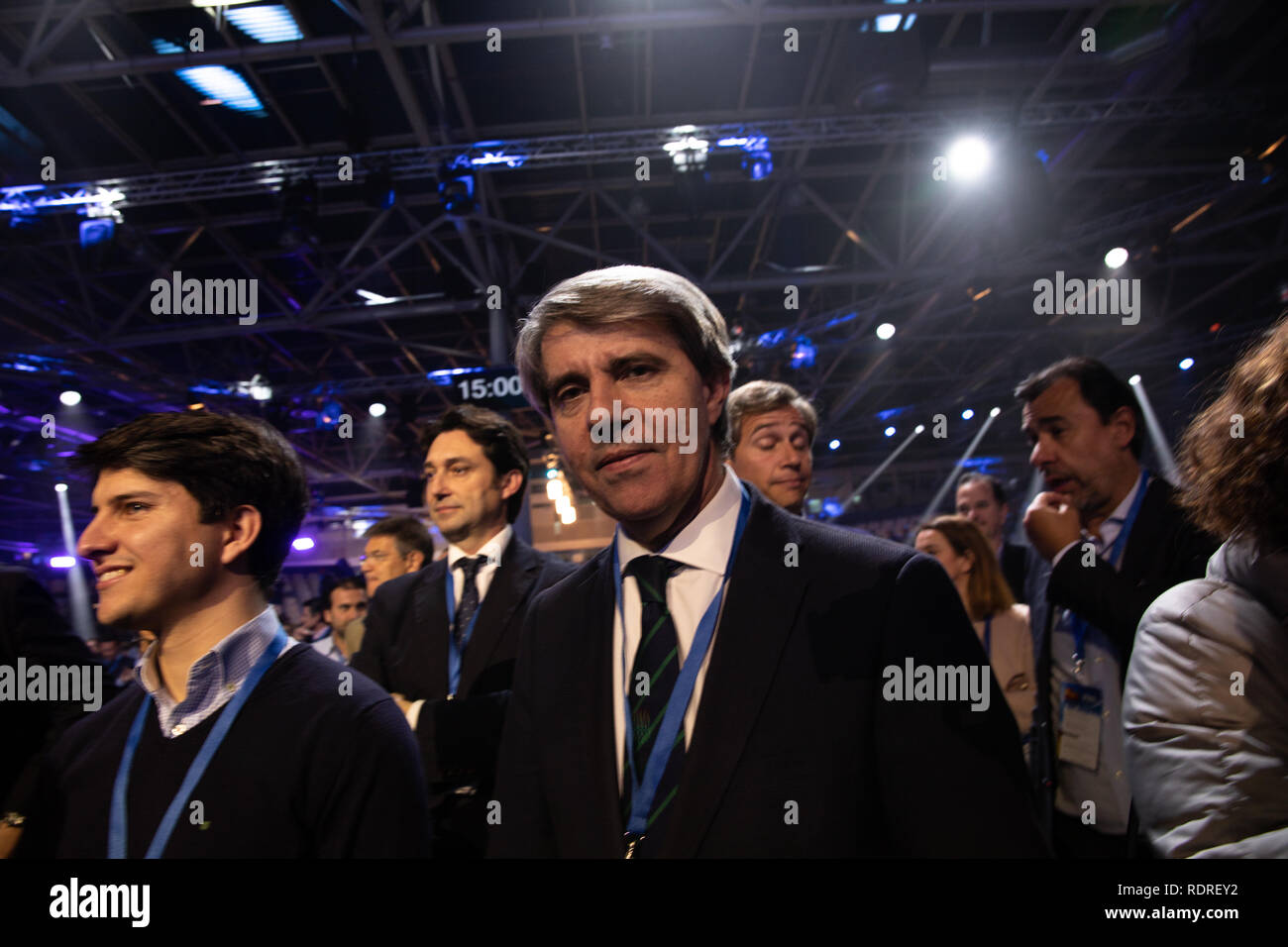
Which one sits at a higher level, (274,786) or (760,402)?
(760,402)

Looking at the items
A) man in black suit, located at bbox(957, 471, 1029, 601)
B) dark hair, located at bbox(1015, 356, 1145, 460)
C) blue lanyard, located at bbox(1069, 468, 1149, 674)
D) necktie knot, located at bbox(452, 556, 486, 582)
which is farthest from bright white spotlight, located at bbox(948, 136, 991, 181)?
→ necktie knot, located at bbox(452, 556, 486, 582)

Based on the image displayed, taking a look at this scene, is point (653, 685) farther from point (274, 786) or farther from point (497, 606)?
point (497, 606)

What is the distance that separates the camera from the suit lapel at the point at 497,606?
7.06 ft

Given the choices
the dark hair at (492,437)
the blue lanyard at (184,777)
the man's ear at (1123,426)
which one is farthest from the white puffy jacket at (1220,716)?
the dark hair at (492,437)

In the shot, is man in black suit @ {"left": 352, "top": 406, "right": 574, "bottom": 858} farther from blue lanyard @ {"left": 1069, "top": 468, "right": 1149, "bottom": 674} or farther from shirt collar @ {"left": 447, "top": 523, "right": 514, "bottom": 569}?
blue lanyard @ {"left": 1069, "top": 468, "right": 1149, "bottom": 674}

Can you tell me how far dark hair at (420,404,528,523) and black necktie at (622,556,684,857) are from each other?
4.66 feet

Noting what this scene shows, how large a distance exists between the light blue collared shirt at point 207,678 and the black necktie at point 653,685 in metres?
0.85

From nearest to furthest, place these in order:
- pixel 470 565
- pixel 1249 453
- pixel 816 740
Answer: pixel 816 740, pixel 1249 453, pixel 470 565

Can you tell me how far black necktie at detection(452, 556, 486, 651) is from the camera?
2.27m

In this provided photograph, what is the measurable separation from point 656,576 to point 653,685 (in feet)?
0.64

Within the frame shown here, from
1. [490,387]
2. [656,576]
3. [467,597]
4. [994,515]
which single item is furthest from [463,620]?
[490,387]

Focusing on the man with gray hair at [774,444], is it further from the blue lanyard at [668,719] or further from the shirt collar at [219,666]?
the shirt collar at [219,666]

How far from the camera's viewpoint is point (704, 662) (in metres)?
1.16

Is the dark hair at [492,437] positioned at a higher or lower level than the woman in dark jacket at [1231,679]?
higher
